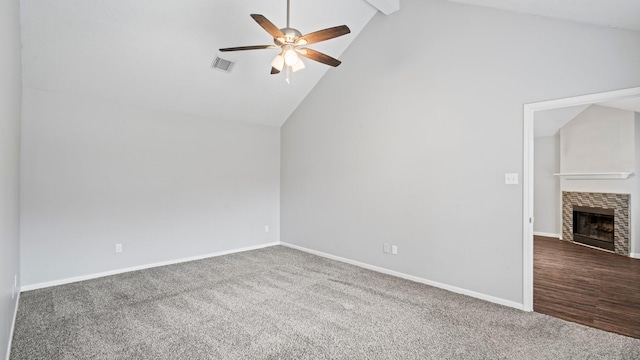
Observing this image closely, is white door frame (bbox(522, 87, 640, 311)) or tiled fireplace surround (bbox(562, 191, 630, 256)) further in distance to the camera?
tiled fireplace surround (bbox(562, 191, 630, 256))

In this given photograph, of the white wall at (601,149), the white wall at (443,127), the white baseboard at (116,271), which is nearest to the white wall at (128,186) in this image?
the white baseboard at (116,271)

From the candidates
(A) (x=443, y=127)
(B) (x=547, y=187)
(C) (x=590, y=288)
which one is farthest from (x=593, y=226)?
(A) (x=443, y=127)

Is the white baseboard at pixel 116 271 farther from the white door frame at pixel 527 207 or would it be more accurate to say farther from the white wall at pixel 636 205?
the white wall at pixel 636 205

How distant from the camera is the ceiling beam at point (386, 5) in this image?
390 cm

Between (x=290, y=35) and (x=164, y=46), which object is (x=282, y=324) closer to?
(x=290, y=35)

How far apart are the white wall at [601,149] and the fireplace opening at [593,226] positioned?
0.43 meters

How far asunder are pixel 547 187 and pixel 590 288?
4650mm

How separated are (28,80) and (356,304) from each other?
450cm

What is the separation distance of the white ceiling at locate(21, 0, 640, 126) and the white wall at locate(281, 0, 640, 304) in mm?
256

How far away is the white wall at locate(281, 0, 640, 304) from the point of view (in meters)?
2.90

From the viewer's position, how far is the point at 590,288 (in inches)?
144

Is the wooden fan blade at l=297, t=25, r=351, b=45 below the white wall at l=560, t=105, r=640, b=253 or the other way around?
the other way around

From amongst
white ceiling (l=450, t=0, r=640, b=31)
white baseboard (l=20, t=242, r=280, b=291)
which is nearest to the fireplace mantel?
white ceiling (l=450, t=0, r=640, b=31)

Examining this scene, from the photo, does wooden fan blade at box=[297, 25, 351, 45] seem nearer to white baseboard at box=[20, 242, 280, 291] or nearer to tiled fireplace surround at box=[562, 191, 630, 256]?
white baseboard at box=[20, 242, 280, 291]
